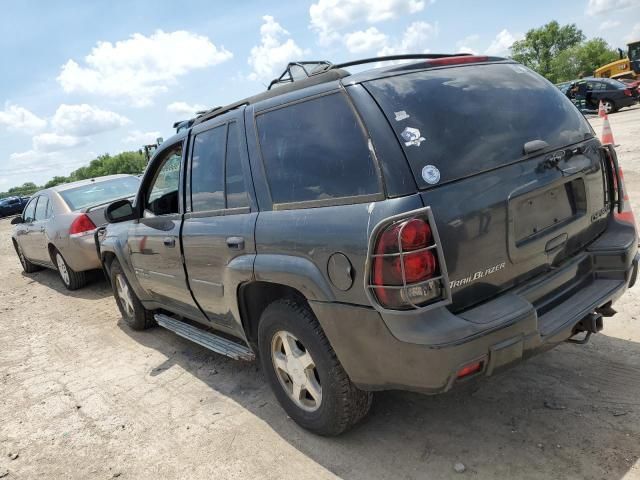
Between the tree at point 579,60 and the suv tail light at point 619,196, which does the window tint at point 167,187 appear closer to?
the suv tail light at point 619,196

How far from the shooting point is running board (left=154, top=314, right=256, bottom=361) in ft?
11.9

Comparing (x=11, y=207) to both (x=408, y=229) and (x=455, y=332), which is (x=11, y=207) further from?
(x=455, y=332)

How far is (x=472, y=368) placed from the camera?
237cm

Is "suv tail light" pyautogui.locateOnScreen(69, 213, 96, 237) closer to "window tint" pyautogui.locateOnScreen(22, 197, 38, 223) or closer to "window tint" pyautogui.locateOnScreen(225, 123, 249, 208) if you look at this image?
"window tint" pyautogui.locateOnScreen(22, 197, 38, 223)


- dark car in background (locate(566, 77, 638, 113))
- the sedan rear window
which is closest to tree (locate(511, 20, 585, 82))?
dark car in background (locate(566, 77, 638, 113))

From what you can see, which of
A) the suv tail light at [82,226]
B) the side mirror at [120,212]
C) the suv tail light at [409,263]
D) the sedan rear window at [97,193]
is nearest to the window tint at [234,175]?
the suv tail light at [409,263]

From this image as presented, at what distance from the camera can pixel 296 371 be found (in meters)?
3.06

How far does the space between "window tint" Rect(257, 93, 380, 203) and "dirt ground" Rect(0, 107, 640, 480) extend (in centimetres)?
149

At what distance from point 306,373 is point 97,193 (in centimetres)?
650

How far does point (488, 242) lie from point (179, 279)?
8.41 ft

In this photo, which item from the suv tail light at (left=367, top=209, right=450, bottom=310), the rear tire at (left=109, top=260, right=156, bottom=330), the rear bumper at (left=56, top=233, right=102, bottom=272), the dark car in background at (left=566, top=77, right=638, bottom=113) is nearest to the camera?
the suv tail light at (left=367, top=209, right=450, bottom=310)

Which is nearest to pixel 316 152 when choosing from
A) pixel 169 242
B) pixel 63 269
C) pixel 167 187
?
pixel 169 242

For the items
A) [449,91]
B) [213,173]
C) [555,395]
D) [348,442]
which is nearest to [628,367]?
[555,395]

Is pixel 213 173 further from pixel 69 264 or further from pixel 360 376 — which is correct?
pixel 69 264
